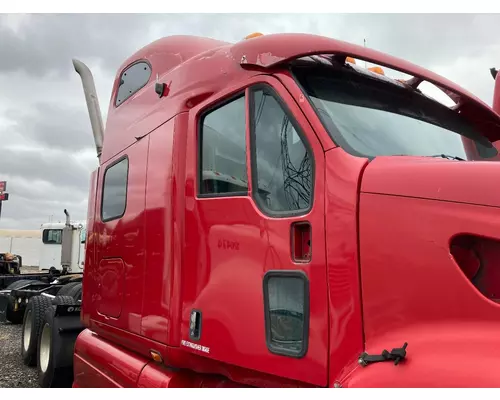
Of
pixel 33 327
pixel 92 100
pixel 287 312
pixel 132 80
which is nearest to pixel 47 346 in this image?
pixel 33 327

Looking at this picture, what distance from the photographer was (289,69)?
2.50 metres

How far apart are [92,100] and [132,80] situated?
1.28 m

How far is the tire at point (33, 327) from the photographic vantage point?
21.2 feet

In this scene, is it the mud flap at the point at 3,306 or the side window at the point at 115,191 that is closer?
the side window at the point at 115,191

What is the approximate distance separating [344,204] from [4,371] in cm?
645

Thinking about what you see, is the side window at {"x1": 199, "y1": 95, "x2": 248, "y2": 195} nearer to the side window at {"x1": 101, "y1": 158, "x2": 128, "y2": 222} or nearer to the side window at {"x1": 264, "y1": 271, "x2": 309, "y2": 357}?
the side window at {"x1": 264, "y1": 271, "x2": 309, "y2": 357}

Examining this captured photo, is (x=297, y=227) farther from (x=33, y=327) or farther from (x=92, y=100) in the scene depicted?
(x=33, y=327)

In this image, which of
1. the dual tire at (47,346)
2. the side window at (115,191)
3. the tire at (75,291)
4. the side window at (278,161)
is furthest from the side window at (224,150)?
the tire at (75,291)

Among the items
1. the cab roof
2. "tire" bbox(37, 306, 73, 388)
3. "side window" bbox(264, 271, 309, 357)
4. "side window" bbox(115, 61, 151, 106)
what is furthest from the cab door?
"tire" bbox(37, 306, 73, 388)

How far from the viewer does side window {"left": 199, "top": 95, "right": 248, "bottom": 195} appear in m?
2.70

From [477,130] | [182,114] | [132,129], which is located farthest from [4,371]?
[477,130]

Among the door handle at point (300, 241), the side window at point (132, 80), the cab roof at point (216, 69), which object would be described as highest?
the side window at point (132, 80)

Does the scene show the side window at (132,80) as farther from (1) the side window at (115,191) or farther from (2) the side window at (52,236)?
(2) the side window at (52,236)

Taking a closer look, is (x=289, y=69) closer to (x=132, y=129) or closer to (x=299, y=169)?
(x=299, y=169)
